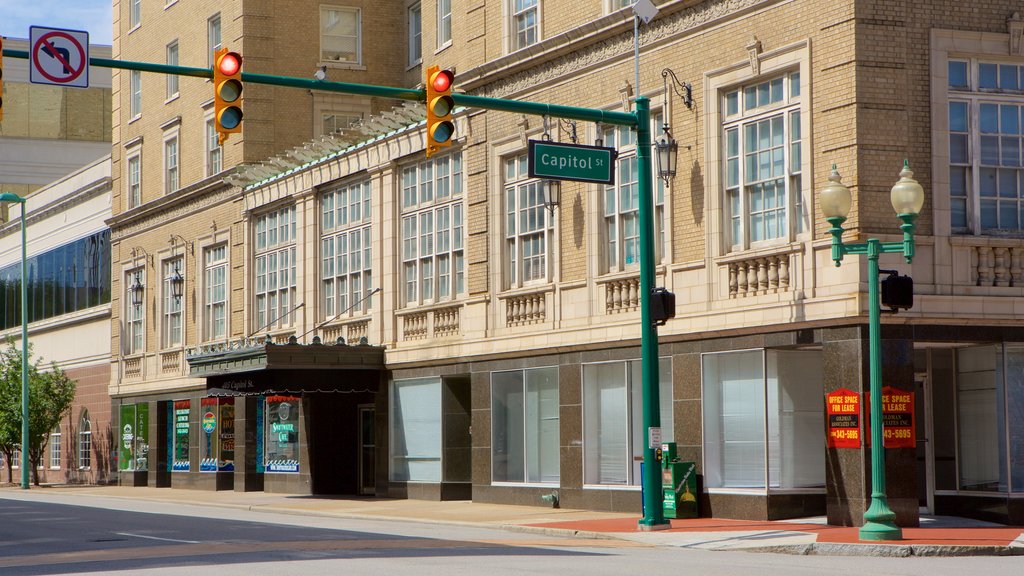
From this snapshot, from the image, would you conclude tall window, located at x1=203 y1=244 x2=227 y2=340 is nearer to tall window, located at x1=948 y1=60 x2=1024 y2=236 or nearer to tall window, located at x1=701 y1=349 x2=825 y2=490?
tall window, located at x1=701 y1=349 x2=825 y2=490

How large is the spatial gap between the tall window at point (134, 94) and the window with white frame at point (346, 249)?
15.0 m

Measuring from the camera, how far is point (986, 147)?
72.8 ft

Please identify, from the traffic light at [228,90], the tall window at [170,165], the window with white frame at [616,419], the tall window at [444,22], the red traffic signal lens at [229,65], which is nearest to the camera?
the traffic light at [228,90]

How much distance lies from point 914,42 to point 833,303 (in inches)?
165

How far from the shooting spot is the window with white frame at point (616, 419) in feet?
83.6

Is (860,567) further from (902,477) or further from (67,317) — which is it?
(67,317)

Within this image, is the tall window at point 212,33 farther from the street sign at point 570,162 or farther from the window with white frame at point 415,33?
the street sign at point 570,162

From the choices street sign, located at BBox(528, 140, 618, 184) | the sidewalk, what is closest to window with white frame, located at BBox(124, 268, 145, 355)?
the sidewalk

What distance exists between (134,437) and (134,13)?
1469cm

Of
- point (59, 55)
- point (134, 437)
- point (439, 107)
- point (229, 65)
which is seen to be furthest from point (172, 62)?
point (229, 65)

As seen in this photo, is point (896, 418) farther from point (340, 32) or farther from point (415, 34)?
point (340, 32)

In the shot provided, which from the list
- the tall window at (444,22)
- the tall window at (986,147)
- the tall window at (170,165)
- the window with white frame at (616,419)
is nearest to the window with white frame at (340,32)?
the tall window at (170,165)

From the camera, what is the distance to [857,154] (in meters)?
21.3

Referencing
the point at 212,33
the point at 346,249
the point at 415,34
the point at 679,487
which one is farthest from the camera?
the point at 212,33
